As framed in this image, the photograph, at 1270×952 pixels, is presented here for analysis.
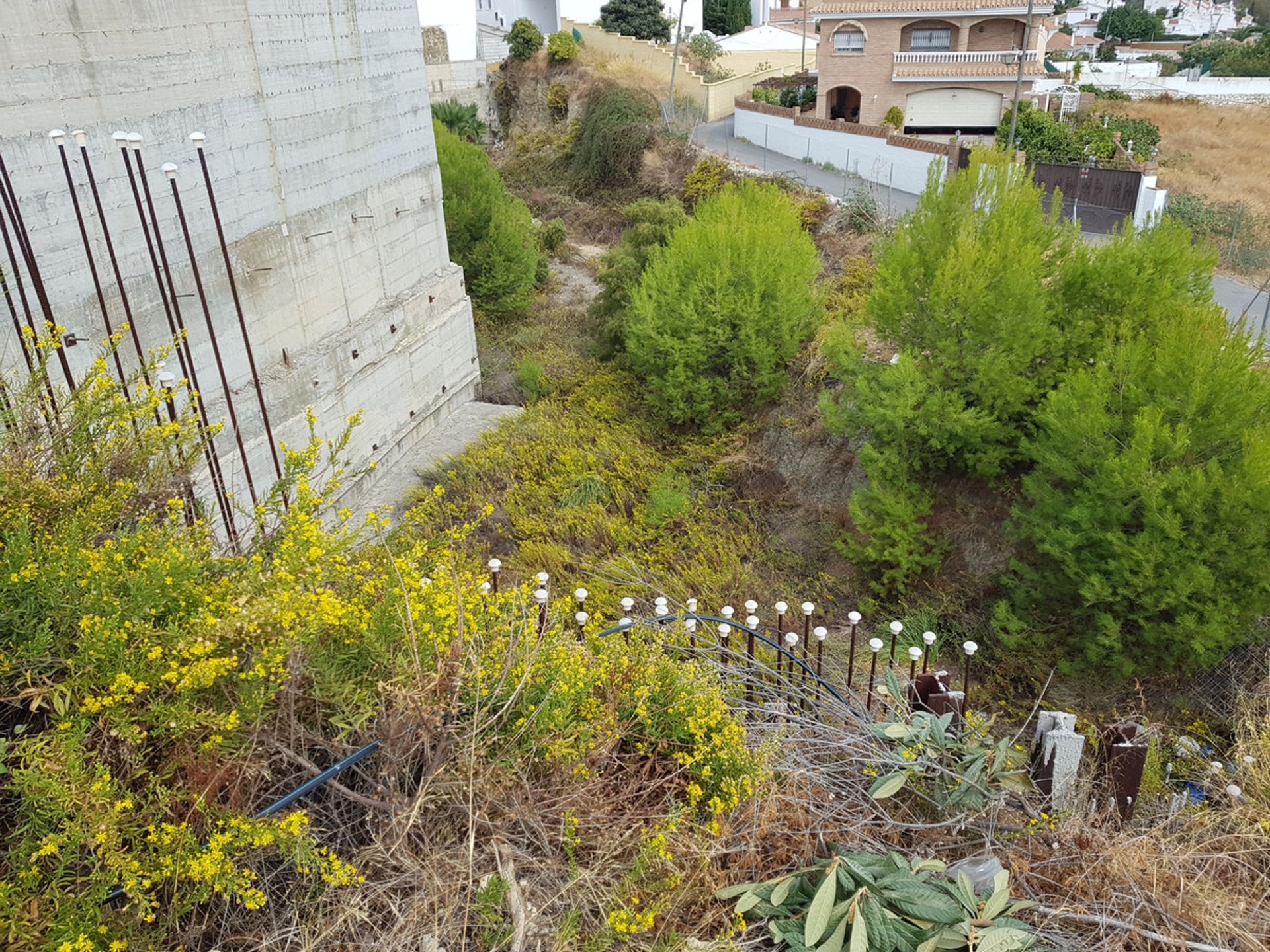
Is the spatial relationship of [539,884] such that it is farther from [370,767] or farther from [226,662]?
[226,662]

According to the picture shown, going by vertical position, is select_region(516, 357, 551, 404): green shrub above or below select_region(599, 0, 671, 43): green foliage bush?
below

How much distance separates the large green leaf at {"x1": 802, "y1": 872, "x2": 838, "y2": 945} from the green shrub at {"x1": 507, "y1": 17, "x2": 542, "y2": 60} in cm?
3263

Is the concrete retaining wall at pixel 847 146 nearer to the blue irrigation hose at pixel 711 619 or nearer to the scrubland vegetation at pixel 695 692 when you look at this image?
the scrubland vegetation at pixel 695 692

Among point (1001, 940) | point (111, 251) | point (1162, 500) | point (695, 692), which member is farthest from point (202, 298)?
point (1162, 500)

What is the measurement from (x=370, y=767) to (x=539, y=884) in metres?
0.84

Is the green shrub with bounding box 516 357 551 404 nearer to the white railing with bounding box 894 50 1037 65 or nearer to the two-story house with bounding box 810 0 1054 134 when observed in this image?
the two-story house with bounding box 810 0 1054 134

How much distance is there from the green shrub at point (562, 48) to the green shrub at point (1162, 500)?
26.2 m

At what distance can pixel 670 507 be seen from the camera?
11.4 meters

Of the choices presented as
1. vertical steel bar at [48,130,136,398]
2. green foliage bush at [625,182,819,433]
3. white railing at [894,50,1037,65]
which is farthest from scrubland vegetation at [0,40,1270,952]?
white railing at [894,50,1037,65]

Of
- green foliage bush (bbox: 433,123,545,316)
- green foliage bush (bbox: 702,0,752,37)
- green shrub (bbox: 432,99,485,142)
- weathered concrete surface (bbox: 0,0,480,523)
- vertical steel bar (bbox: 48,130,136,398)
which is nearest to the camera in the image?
vertical steel bar (bbox: 48,130,136,398)

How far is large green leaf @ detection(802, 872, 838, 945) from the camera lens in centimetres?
333

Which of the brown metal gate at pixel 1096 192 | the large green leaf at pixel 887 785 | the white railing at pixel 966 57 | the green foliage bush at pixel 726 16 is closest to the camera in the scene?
the large green leaf at pixel 887 785

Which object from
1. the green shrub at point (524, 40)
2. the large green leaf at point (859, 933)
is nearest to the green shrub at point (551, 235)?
the green shrub at point (524, 40)

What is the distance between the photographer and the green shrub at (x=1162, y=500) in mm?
7703
